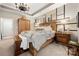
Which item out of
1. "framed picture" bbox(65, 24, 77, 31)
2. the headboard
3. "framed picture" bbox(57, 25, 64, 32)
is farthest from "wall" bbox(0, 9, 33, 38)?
"framed picture" bbox(65, 24, 77, 31)

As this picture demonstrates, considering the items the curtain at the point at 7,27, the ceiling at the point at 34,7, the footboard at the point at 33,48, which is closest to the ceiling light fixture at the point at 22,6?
the ceiling at the point at 34,7

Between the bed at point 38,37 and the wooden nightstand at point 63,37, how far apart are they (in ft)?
0.35

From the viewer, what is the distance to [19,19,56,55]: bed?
184cm

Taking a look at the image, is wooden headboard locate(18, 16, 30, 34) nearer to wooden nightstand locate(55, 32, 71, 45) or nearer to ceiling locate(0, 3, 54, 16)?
ceiling locate(0, 3, 54, 16)

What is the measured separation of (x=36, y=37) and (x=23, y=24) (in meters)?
0.36

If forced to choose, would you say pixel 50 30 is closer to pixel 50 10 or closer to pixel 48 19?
pixel 48 19

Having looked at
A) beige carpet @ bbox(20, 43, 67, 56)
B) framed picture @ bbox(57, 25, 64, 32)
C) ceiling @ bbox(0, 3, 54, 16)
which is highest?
ceiling @ bbox(0, 3, 54, 16)

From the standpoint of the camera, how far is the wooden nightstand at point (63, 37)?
1854 millimetres

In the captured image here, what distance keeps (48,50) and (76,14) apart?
861 millimetres

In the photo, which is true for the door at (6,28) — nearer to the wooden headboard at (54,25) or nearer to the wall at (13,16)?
the wall at (13,16)

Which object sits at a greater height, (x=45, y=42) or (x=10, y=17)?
(x=10, y=17)

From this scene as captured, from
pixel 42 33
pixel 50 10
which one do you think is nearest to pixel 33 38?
pixel 42 33

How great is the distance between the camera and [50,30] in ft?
6.21

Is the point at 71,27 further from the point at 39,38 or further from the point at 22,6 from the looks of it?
the point at 22,6
